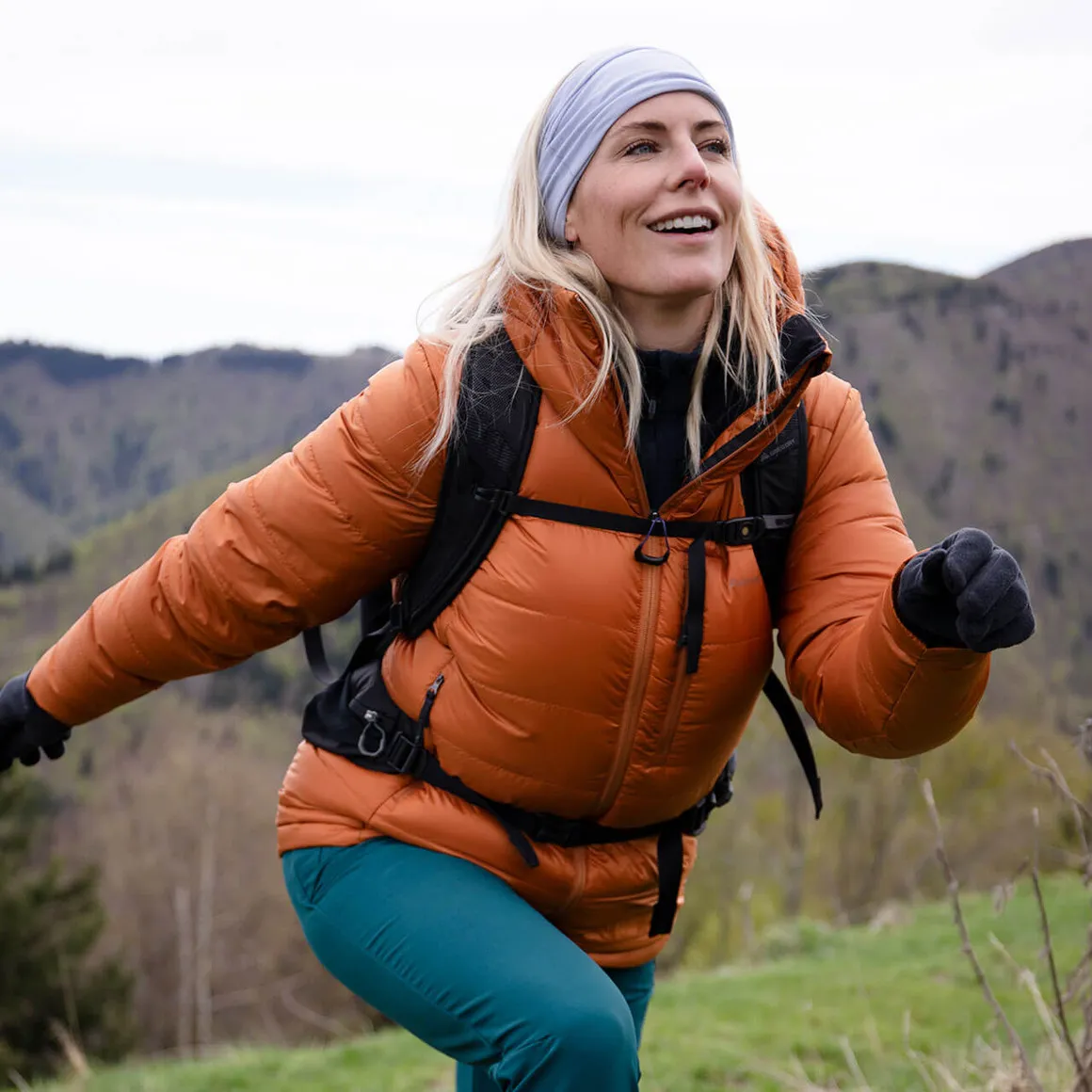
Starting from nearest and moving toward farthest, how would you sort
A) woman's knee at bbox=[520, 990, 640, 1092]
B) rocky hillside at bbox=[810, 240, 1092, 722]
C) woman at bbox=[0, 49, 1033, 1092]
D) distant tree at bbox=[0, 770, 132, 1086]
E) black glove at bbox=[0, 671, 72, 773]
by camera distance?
woman's knee at bbox=[520, 990, 640, 1092]
woman at bbox=[0, 49, 1033, 1092]
black glove at bbox=[0, 671, 72, 773]
distant tree at bbox=[0, 770, 132, 1086]
rocky hillside at bbox=[810, 240, 1092, 722]

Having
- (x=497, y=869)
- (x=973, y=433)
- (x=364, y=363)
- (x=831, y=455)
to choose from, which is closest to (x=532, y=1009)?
(x=497, y=869)

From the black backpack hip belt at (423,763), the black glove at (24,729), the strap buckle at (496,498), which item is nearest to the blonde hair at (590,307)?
the strap buckle at (496,498)

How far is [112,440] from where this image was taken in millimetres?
118625

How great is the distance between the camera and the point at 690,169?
2.24 metres

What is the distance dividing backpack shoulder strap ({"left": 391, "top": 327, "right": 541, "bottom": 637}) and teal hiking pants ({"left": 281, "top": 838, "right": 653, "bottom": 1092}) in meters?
0.47

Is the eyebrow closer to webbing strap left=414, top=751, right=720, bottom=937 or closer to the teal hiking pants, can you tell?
webbing strap left=414, top=751, right=720, bottom=937

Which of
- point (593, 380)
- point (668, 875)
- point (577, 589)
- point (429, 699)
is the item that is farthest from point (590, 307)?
point (668, 875)

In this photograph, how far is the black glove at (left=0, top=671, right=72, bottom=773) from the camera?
259 cm

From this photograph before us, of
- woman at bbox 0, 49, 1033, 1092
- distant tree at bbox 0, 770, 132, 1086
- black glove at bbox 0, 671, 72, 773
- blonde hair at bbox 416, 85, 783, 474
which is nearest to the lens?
woman at bbox 0, 49, 1033, 1092

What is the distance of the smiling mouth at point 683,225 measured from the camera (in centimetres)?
227

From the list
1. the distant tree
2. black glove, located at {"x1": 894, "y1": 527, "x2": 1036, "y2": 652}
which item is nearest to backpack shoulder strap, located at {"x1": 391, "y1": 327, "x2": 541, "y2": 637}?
black glove, located at {"x1": 894, "y1": 527, "x2": 1036, "y2": 652}

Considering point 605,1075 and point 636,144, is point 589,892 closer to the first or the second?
point 605,1075

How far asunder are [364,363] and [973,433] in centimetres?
5110

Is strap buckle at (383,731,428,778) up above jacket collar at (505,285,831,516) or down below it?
below
